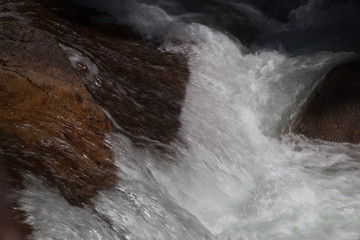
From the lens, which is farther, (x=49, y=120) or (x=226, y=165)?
(x=226, y=165)

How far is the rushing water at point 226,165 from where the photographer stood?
2395 mm

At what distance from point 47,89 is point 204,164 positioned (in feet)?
4.07

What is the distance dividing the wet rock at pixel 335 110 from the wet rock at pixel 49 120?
206cm

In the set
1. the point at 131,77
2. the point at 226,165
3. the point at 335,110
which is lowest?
the point at 226,165

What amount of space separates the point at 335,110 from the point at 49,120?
2.59 meters

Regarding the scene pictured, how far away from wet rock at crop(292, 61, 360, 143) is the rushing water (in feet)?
0.34

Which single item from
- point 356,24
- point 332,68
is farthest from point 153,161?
point 356,24

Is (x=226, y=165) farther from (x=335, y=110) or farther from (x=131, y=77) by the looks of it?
(x=335, y=110)

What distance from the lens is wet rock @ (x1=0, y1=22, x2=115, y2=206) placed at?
7.86 ft

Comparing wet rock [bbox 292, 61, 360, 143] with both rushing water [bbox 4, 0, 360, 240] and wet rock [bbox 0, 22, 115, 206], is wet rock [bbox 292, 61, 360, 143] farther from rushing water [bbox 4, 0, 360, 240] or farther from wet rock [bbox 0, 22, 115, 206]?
wet rock [bbox 0, 22, 115, 206]

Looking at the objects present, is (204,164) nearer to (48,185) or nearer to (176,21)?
(48,185)

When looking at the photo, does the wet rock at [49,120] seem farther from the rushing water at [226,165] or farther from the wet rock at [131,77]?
the wet rock at [131,77]

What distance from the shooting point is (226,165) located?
3680 millimetres

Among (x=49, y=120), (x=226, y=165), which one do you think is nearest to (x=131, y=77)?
(x=226, y=165)
